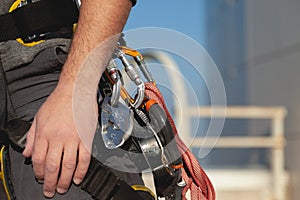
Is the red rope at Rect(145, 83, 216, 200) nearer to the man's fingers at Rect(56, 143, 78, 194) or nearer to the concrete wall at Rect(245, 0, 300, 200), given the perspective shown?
the man's fingers at Rect(56, 143, 78, 194)

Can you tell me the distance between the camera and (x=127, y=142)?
6.98 ft

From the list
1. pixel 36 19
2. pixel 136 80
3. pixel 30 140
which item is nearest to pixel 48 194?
pixel 30 140

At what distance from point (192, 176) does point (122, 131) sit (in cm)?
27

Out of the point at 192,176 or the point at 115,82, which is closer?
the point at 115,82

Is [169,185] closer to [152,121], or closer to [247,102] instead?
[152,121]

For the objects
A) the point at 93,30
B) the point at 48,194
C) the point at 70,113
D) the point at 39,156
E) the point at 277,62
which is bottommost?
the point at 48,194

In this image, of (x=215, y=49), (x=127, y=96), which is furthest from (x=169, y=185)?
(x=215, y=49)

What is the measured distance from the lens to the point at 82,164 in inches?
78.3

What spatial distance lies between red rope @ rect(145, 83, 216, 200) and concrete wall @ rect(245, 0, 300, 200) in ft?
24.3

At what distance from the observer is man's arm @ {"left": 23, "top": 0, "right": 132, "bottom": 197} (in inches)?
76.2

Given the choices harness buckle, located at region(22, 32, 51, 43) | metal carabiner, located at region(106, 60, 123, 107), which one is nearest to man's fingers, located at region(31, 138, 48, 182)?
metal carabiner, located at region(106, 60, 123, 107)

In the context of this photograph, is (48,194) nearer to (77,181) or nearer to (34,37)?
(77,181)

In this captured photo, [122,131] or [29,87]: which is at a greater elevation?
[29,87]

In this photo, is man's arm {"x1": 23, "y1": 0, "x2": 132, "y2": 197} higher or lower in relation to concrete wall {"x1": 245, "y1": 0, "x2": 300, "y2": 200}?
lower
